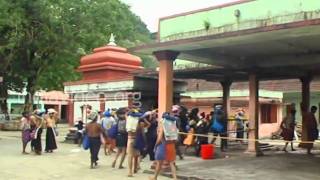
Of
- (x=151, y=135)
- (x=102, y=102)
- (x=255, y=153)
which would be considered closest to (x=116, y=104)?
(x=102, y=102)

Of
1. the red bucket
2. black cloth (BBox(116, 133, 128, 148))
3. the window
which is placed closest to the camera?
black cloth (BBox(116, 133, 128, 148))

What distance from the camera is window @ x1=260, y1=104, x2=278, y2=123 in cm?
2955

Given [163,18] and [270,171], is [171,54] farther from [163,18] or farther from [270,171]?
[270,171]

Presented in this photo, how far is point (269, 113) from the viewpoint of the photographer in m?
30.2

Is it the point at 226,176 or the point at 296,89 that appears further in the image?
the point at 296,89

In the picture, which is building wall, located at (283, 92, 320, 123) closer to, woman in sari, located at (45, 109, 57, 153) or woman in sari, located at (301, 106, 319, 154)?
woman in sari, located at (301, 106, 319, 154)

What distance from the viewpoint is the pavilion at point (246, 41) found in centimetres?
1148

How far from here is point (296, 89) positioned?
102ft

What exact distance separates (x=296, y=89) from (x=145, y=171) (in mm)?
19948

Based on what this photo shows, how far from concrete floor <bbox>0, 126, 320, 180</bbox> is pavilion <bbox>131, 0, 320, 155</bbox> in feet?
5.56

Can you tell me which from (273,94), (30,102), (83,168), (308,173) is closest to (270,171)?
(308,173)

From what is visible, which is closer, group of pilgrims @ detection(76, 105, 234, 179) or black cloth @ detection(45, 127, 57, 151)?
group of pilgrims @ detection(76, 105, 234, 179)

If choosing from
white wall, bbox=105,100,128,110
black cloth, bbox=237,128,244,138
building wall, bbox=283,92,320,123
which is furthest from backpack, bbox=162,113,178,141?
building wall, bbox=283,92,320,123

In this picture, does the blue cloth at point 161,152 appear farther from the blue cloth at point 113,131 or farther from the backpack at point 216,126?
the backpack at point 216,126
